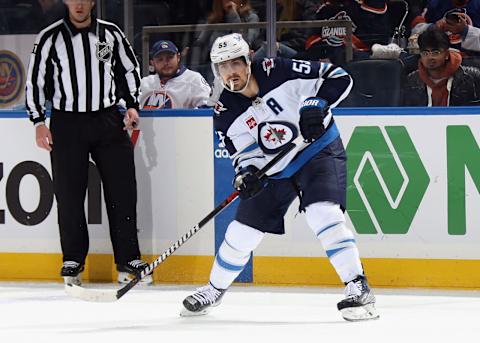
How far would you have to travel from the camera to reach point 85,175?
478 centimetres

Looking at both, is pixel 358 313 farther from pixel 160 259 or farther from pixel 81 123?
pixel 81 123

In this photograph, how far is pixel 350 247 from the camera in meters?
3.81

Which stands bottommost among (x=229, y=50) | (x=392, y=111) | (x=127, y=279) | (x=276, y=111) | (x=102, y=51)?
(x=127, y=279)

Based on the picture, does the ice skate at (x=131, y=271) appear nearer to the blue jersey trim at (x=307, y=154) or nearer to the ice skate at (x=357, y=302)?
the blue jersey trim at (x=307, y=154)

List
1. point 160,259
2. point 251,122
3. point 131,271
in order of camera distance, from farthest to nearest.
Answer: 1. point 131,271
2. point 160,259
3. point 251,122

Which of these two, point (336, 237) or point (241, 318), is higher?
point (336, 237)

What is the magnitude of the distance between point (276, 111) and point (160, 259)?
67cm

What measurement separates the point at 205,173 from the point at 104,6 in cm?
86

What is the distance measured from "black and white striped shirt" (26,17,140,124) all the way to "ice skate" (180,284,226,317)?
1047 millimetres

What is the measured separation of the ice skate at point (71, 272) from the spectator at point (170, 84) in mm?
754

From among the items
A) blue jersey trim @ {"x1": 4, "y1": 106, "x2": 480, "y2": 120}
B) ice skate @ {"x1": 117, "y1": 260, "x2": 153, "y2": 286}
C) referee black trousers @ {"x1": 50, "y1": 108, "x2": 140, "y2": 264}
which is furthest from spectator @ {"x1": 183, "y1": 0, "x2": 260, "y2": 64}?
ice skate @ {"x1": 117, "y1": 260, "x2": 153, "y2": 286}

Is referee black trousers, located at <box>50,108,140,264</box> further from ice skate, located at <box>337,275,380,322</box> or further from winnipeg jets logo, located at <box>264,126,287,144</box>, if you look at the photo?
ice skate, located at <box>337,275,380,322</box>

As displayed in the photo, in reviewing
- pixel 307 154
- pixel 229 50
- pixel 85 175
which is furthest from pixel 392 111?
pixel 85 175

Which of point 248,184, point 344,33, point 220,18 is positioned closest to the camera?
point 248,184
